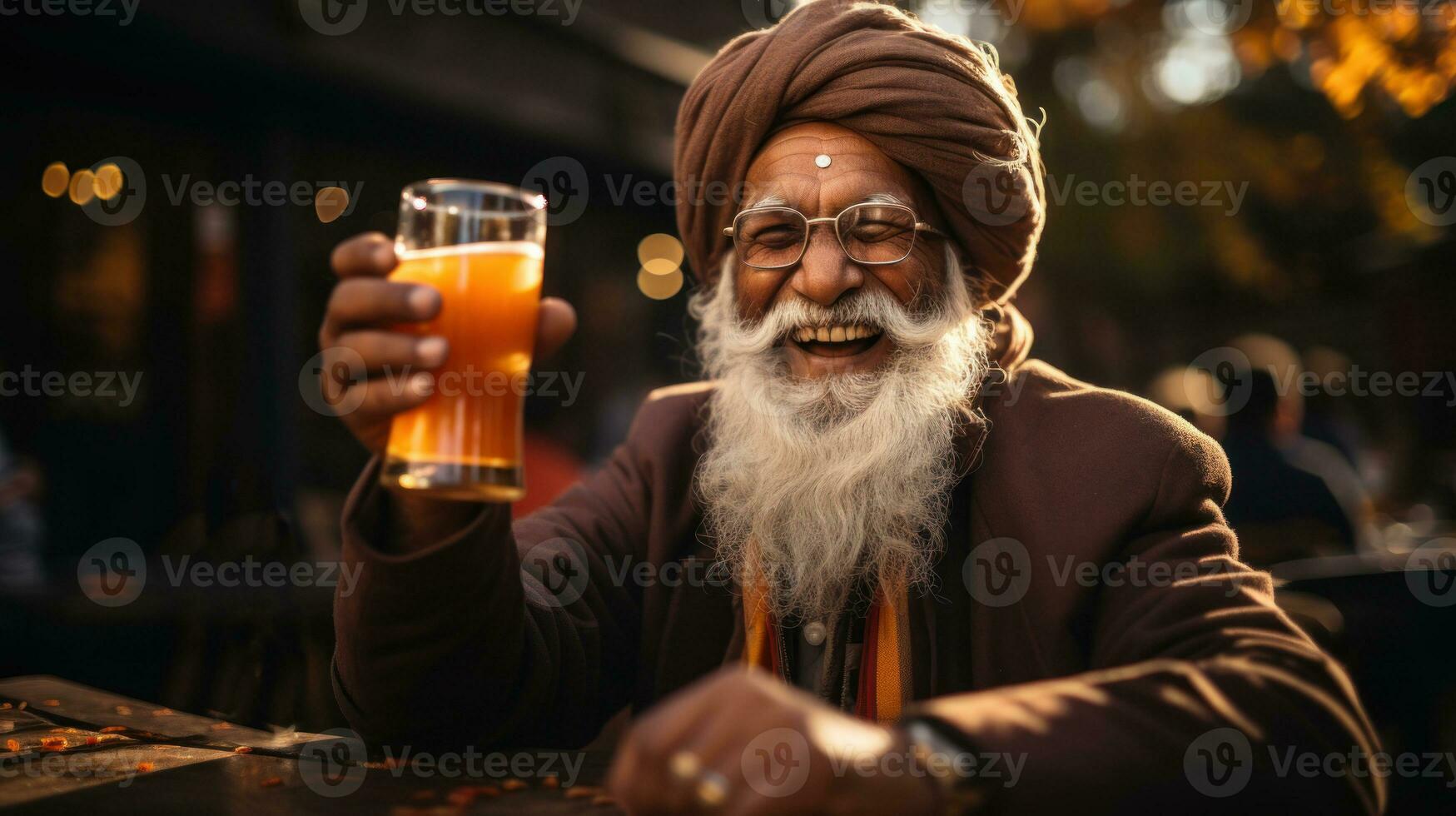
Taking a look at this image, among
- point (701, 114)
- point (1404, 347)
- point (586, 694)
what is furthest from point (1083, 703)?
point (1404, 347)

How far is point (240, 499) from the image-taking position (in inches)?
209

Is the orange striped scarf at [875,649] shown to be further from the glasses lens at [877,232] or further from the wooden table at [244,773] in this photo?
the glasses lens at [877,232]

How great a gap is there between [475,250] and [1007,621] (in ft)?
4.09

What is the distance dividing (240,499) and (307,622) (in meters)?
0.69

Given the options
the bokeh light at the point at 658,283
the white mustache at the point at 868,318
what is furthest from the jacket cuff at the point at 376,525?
the bokeh light at the point at 658,283

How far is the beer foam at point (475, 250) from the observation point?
5.00 ft

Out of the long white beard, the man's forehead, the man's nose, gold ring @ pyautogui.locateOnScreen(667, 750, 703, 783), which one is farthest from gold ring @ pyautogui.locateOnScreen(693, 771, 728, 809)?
the man's forehead

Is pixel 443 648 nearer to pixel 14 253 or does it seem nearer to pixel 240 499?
pixel 240 499

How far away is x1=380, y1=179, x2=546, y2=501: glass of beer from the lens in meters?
1.51

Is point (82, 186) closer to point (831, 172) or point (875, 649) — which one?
point (831, 172)

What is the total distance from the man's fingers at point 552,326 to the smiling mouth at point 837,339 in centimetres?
94

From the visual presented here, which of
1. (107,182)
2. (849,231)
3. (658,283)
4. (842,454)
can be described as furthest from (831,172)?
(658,283)

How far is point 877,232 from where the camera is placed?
245 cm

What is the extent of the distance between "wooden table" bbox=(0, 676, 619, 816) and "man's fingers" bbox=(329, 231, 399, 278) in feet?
2.39
